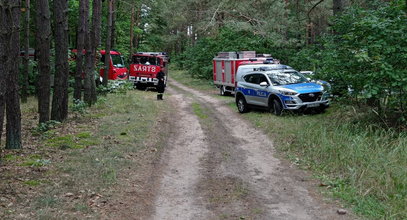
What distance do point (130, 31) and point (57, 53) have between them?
2845 cm

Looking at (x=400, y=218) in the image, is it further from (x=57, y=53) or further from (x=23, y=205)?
(x=57, y=53)

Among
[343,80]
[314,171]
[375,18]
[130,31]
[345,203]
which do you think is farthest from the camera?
[130,31]

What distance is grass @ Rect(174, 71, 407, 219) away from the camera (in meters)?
6.66

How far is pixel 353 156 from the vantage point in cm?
868

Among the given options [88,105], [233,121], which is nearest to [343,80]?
[233,121]

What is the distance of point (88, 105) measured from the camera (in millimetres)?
19078

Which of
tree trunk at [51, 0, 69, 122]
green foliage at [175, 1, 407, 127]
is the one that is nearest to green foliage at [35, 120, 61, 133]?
tree trunk at [51, 0, 69, 122]

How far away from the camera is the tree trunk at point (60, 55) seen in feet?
43.9

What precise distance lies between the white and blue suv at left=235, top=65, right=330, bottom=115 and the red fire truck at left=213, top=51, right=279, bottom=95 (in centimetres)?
621

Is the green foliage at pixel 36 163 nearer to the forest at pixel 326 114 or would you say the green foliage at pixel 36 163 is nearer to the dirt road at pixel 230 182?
the forest at pixel 326 114

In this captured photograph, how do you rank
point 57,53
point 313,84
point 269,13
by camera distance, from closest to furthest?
point 57,53
point 313,84
point 269,13

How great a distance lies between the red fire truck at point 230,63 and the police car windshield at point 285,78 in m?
6.85

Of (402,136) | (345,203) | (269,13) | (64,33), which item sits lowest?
(345,203)

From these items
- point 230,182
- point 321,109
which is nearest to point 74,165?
point 230,182
